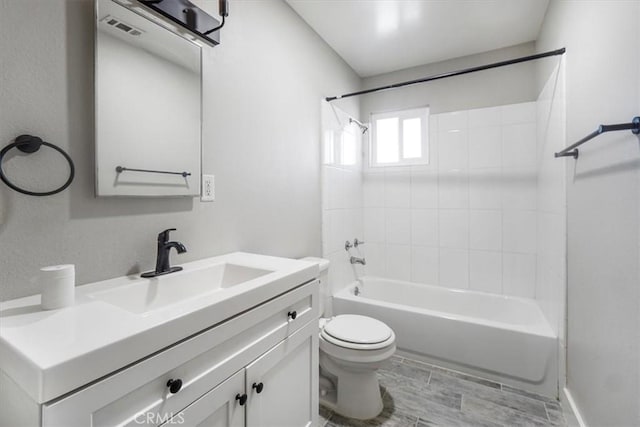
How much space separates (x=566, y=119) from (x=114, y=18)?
224 cm

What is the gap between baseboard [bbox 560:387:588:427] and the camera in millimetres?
1425

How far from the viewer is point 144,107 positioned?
1.14m

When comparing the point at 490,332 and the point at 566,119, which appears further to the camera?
the point at 490,332

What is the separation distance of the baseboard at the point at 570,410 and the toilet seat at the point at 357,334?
919 millimetres

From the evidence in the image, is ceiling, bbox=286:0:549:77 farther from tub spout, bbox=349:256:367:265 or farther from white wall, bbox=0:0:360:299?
tub spout, bbox=349:256:367:265

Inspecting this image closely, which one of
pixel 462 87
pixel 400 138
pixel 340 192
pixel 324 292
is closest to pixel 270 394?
pixel 324 292

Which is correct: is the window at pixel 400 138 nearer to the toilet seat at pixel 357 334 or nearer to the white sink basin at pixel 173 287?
the toilet seat at pixel 357 334

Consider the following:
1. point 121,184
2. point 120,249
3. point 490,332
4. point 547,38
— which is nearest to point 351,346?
point 490,332

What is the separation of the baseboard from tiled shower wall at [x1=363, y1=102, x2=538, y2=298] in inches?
35.7

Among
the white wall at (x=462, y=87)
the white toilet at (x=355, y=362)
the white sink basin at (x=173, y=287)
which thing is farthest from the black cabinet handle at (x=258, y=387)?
the white wall at (x=462, y=87)

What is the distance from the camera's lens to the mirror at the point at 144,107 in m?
1.02

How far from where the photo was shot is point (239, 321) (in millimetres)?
891

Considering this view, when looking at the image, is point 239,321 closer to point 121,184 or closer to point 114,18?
point 121,184

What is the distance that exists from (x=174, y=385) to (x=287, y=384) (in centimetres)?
54
